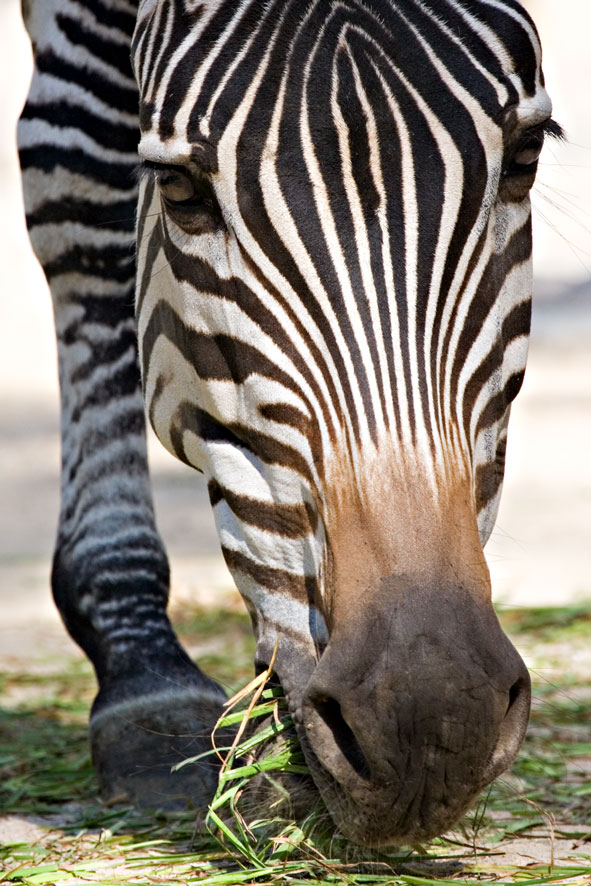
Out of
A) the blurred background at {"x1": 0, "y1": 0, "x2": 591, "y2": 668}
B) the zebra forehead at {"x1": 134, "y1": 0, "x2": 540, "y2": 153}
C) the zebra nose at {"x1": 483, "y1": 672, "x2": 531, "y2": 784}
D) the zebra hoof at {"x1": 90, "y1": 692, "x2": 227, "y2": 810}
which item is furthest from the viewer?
the blurred background at {"x1": 0, "y1": 0, "x2": 591, "y2": 668}

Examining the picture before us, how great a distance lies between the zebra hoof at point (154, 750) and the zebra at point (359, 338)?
1025mm

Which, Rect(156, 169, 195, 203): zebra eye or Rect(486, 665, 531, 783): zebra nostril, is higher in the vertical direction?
Rect(156, 169, 195, 203): zebra eye

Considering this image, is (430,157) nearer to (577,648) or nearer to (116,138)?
(116,138)

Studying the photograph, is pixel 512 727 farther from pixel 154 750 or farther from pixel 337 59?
pixel 154 750

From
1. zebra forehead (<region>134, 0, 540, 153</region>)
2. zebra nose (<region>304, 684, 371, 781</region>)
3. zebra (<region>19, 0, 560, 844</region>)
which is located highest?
zebra forehead (<region>134, 0, 540, 153</region>)

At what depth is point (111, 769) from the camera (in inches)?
145

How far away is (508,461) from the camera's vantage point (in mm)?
10516

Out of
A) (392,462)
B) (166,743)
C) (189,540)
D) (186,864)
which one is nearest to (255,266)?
(392,462)

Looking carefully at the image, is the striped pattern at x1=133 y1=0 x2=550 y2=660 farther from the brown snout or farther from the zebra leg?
the zebra leg

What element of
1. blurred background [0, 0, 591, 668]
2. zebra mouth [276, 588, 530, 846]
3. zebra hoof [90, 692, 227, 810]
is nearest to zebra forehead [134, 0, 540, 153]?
blurred background [0, 0, 591, 668]

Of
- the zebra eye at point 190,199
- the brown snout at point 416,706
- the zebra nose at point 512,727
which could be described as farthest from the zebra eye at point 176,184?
the zebra nose at point 512,727

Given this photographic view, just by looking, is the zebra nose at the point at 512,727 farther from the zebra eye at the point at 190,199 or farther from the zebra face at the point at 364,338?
the zebra eye at the point at 190,199

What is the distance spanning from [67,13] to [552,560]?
178 inches

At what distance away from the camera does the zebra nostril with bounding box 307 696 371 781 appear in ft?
7.32
